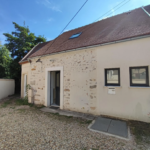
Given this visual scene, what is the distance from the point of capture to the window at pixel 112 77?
4457 millimetres

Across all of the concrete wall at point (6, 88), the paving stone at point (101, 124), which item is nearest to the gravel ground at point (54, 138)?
the paving stone at point (101, 124)

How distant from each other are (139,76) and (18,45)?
14.2 m

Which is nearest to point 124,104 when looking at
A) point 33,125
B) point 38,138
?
point 38,138

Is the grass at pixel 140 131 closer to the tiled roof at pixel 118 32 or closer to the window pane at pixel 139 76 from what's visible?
the window pane at pixel 139 76

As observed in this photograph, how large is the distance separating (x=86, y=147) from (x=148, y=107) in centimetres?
297

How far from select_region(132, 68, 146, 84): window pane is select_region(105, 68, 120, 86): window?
25.3 inches

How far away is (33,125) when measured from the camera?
385cm

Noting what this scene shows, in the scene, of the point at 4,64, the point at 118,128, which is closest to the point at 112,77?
the point at 118,128

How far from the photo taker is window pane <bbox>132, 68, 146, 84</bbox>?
400cm

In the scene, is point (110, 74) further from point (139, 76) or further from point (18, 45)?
point (18, 45)

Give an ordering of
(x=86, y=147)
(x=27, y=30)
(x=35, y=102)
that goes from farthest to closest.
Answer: (x=27, y=30) → (x=35, y=102) → (x=86, y=147)

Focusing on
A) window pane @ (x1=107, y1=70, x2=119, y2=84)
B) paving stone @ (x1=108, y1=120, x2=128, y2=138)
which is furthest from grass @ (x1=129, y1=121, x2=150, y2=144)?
window pane @ (x1=107, y1=70, x2=119, y2=84)

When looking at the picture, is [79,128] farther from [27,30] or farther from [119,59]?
[27,30]

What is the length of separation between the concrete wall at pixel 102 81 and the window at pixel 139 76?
224mm
